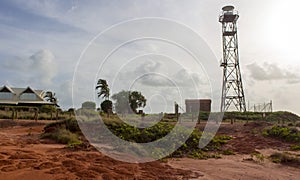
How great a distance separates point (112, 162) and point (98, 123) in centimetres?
555

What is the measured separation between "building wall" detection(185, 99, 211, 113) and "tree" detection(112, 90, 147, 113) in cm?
587

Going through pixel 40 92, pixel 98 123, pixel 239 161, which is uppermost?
pixel 40 92

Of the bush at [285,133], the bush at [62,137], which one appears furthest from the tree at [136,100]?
the bush at [62,137]

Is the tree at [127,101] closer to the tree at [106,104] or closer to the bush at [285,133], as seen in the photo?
the tree at [106,104]

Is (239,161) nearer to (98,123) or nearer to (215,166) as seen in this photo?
(215,166)

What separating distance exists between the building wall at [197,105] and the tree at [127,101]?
587cm

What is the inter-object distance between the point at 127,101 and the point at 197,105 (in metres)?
8.87

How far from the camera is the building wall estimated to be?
110 feet

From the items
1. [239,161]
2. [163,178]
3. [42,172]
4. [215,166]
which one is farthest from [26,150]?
[239,161]

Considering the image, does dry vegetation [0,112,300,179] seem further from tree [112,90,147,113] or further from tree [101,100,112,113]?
tree [101,100,112,113]

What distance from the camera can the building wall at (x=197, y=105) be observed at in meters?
33.5

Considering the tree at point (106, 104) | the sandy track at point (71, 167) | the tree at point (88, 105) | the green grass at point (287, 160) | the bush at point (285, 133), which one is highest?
the tree at point (106, 104)

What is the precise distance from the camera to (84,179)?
5809 mm

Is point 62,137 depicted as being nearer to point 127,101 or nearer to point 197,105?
point 127,101
